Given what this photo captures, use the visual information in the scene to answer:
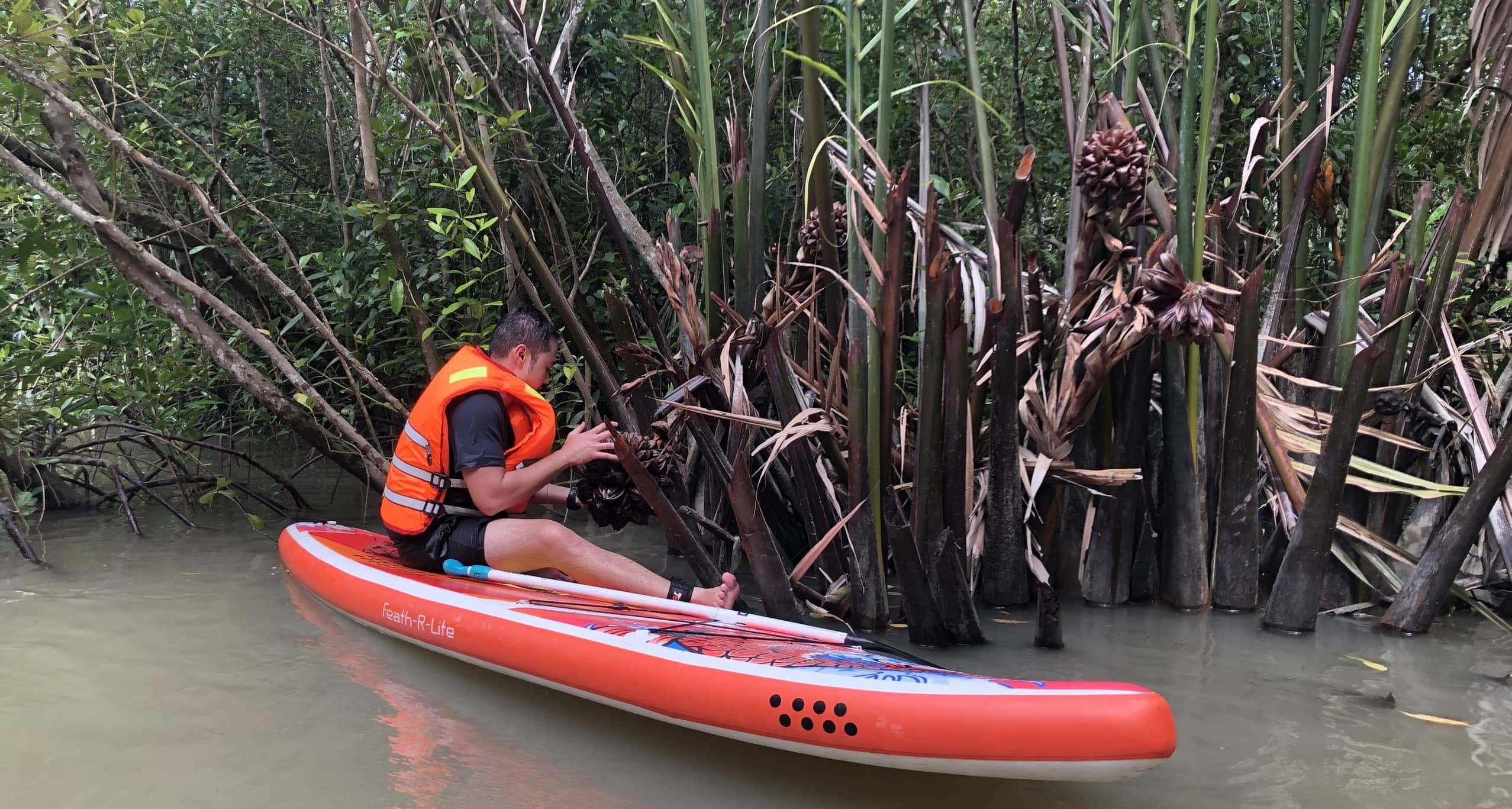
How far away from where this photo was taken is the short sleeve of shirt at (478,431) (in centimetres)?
333

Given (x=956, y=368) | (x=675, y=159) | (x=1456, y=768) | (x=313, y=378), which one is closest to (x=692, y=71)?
(x=956, y=368)

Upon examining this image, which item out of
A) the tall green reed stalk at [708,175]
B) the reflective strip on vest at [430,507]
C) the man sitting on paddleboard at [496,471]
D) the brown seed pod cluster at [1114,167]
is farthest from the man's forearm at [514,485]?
the brown seed pod cluster at [1114,167]

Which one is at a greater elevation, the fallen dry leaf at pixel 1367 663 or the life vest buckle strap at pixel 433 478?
Result: the life vest buckle strap at pixel 433 478

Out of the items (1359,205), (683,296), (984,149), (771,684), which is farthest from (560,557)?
(1359,205)

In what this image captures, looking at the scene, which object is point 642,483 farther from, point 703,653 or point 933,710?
point 933,710

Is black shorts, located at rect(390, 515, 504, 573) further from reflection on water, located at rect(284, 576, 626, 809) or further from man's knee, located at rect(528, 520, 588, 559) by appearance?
reflection on water, located at rect(284, 576, 626, 809)

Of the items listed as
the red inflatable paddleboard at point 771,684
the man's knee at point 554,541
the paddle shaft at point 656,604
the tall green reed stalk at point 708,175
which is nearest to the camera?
the red inflatable paddleboard at point 771,684

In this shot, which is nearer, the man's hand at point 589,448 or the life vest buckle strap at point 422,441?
the man's hand at point 589,448

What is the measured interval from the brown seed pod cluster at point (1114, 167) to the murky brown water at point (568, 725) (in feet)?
4.57

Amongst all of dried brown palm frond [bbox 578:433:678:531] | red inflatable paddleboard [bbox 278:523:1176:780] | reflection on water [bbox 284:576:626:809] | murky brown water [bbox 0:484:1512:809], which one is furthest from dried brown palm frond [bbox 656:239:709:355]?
reflection on water [bbox 284:576:626:809]

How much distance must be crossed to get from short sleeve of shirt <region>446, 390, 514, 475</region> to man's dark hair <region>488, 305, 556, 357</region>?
0.25m

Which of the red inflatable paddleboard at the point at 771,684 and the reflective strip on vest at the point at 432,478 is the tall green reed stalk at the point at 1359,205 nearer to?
the red inflatable paddleboard at the point at 771,684

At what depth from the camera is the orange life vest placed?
344cm

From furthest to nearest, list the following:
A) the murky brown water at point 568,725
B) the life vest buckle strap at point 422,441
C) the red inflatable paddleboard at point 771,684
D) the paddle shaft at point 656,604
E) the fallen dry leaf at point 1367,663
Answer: the life vest buckle strap at point 422,441 → the fallen dry leaf at point 1367,663 → the paddle shaft at point 656,604 → the murky brown water at point 568,725 → the red inflatable paddleboard at point 771,684
